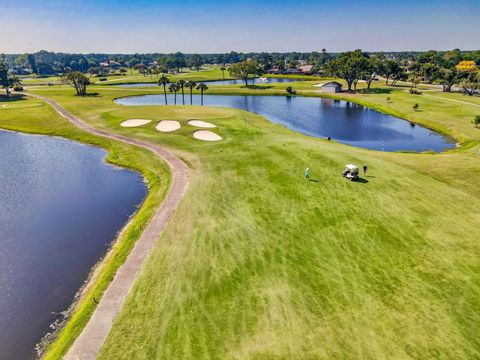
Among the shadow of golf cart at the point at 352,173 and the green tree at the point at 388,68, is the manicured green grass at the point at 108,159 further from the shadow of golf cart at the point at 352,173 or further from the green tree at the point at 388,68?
the green tree at the point at 388,68

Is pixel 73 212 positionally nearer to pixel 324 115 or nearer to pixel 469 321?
pixel 469 321

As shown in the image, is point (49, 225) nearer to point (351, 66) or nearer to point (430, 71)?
point (351, 66)

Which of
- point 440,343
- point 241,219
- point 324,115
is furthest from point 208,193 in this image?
point 324,115

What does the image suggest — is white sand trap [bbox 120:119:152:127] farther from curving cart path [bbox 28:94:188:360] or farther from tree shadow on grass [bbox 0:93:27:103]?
tree shadow on grass [bbox 0:93:27:103]

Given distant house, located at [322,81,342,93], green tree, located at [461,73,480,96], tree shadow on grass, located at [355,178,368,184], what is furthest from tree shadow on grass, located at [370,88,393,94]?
tree shadow on grass, located at [355,178,368,184]

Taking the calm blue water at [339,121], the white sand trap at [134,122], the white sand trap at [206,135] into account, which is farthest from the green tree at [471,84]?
the white sand trap at [134,122]

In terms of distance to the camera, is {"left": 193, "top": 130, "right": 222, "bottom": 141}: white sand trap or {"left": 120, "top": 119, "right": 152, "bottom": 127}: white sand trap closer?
{"left": 193, "top": 130, "right": 222, "bottom": 141}: white sand trap

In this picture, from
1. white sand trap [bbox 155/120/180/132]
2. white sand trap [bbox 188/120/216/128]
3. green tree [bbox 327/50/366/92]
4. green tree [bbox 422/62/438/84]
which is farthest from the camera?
green tree [bbox 422/62/438/84]

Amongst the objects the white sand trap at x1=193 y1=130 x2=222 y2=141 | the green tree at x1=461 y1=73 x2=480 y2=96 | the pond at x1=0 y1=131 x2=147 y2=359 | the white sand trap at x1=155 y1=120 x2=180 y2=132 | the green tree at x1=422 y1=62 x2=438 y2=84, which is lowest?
the pond at x1=0 y1=131 x2=147 y2=359
